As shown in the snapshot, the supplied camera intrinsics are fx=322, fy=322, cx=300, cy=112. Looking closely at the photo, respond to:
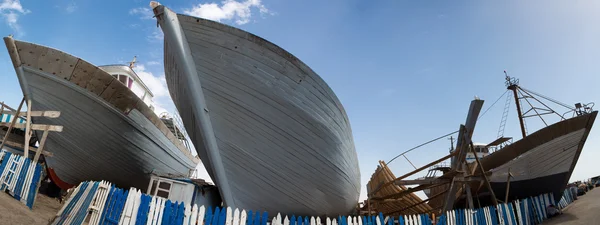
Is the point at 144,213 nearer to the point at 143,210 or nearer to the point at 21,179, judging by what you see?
the point at 143,210

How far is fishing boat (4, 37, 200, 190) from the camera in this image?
30.0 ft

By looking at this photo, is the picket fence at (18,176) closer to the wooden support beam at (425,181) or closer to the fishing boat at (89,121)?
the fishing boat at (89,121)

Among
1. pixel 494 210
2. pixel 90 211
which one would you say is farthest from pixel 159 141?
pixel 494 210

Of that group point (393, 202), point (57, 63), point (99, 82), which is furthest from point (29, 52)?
point (393, 202)

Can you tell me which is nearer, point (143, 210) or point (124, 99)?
point (143, 210)

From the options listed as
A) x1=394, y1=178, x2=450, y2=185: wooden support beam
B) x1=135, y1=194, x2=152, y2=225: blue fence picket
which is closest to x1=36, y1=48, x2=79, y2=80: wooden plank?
x1=135, y1=194, x2=152, y2=225: blue fence picket

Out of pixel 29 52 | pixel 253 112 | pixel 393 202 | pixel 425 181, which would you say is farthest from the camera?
pixel 393 202

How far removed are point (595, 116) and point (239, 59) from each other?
11.5 metres

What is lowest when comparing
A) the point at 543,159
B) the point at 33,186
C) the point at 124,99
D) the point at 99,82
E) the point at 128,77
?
the point at 33,186

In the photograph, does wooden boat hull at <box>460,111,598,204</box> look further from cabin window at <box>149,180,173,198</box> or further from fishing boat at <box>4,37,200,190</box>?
fishing boat at <box>4,37,200,190</box>

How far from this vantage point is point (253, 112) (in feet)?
21.0

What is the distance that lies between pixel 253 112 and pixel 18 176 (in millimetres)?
6202

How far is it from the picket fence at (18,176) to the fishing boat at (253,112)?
4.27 metres

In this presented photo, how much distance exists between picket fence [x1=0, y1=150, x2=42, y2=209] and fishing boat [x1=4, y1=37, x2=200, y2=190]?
211 cm
